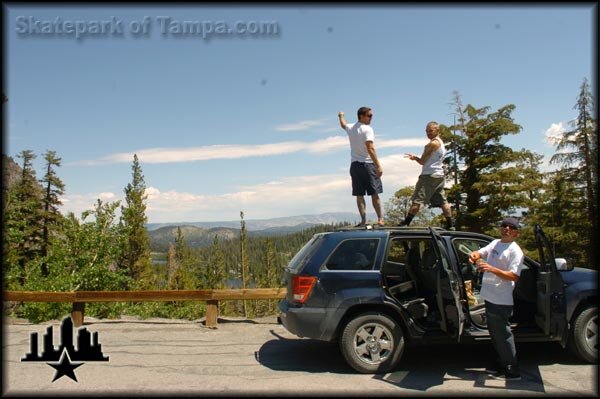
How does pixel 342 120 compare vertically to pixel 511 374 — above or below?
above

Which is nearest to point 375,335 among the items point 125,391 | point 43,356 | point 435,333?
point 435,333

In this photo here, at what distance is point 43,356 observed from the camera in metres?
6.48

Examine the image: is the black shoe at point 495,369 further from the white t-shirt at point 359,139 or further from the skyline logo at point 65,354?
the skyline logo at point 65,354

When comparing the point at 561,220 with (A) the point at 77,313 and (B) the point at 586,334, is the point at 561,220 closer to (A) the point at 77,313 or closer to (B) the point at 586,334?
(B) the point at 586,334

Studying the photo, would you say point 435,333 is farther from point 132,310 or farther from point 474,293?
point 132,310

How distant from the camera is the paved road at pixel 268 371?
5.05 metres

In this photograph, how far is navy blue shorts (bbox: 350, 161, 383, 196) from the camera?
754 cm

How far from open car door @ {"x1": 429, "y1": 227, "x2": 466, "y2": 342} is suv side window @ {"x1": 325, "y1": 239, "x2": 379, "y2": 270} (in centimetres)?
81

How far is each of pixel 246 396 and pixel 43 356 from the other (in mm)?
3496

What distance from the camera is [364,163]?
757cm

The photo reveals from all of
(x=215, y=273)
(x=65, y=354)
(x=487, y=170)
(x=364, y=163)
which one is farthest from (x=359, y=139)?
(x=215, y=273)

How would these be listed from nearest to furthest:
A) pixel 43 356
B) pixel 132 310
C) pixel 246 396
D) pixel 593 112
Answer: pixel 246 396
pixel 43 356
pixel 132 310
pixel 593 112

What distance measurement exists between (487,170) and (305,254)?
824 inches

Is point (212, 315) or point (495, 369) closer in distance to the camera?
point (495, 369)
